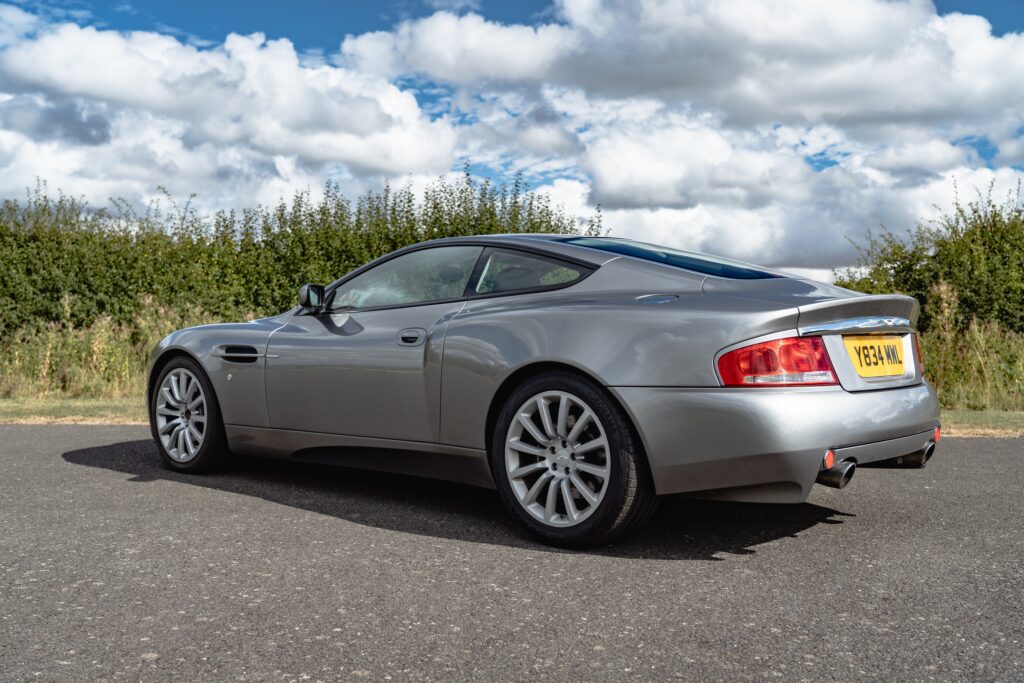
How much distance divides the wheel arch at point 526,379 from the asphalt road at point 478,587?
0.48 metres

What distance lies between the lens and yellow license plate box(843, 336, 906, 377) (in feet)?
14.1

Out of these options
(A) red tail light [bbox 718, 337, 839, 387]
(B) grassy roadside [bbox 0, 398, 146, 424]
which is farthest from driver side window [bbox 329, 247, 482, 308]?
(B) grassy roadside [bbox 0, 398, 146, 424]

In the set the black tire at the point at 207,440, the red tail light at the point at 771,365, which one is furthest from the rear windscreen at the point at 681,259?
the black tire at the point at 207,440

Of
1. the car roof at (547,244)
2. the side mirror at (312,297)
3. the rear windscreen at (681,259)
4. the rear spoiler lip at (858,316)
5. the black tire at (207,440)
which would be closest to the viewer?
the rear spoiler lip at (858,316)

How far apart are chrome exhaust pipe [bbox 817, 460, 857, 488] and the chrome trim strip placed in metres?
0.56

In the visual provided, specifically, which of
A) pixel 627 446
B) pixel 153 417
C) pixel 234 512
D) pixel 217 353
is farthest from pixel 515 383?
pixel 153 417

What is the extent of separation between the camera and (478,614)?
3510 mm

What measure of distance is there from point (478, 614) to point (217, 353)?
129 inches

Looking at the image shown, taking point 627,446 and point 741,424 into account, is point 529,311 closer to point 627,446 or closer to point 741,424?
point 627,446

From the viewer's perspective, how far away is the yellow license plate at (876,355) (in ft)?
14.1

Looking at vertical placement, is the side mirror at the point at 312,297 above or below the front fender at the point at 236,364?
above

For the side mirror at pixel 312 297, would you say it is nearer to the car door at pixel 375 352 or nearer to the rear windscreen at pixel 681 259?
the car door at pixel 375 352

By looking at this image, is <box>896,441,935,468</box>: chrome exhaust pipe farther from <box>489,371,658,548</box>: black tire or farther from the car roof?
the car roof

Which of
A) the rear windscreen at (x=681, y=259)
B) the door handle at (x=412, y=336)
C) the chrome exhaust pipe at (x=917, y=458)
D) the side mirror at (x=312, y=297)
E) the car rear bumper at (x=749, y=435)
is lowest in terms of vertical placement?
the chrome exhaust pipe at (x=917, y=458)
